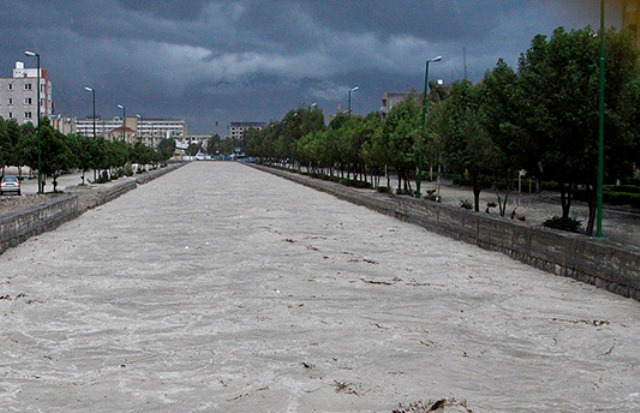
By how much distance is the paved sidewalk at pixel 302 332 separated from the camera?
8.18 metres

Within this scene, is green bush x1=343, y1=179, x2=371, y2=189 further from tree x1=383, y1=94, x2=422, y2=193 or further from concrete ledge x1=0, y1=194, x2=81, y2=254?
concrete ledge x1=0, y1=194, x2=81, y2=254

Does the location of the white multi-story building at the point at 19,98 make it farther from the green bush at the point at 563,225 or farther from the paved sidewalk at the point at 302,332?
the green bush at the point at 563,225

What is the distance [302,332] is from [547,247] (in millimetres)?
8416

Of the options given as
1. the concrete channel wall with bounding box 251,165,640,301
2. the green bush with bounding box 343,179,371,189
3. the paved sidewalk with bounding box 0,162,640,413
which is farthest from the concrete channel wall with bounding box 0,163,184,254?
the green bush with bounding box 343,179,371,189

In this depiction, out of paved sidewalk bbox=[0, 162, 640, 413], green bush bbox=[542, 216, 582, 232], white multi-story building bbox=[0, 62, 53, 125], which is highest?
white multi-story building bbox=[0, 62, 53, 125]

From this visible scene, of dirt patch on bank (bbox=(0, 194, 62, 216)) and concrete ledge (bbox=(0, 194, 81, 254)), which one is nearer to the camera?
concrete ledge (bbox=(0, 194, 81, 254))

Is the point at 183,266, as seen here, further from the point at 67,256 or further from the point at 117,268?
the point at 67,256

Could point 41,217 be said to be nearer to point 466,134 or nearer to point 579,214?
point 466,134

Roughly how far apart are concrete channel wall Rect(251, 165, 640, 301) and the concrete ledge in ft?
43.0

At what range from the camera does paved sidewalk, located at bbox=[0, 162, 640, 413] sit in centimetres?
818

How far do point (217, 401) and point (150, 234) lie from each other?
1816 cm

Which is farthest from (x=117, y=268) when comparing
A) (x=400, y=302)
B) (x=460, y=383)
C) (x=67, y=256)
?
(x=460, y=383)

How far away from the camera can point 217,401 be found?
792 cm

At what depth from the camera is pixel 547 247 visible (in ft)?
57.0
